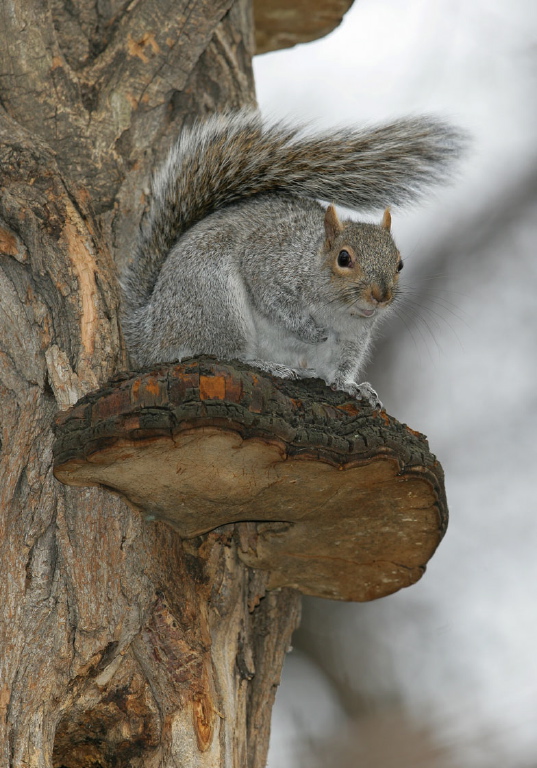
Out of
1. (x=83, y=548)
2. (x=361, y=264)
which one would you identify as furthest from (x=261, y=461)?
(x=361, y=264)

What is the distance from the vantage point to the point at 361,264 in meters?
2.36

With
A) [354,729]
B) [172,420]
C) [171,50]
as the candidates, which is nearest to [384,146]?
[171,50]

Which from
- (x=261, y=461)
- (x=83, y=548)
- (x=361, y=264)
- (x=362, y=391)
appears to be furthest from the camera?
(x=361, y=264)

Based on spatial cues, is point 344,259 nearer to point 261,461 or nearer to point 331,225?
point 331,225

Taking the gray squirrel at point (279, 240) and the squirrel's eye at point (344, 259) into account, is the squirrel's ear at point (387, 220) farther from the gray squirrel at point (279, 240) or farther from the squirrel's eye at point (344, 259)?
the squirrel's eye at point (344, 259)

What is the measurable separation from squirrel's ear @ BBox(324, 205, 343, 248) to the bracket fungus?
58 centimetres

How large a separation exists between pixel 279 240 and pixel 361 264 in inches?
9.0

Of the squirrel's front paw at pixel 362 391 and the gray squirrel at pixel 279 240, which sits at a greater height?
the gray squirrel at pixel 279 240

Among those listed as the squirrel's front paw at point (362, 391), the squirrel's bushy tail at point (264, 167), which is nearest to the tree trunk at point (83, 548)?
the squirrel's bushy tail at point (264, 167)

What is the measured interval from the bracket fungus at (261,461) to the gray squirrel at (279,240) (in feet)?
1.30

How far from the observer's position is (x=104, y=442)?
162 centimetres

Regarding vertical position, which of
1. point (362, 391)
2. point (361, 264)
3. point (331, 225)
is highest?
point (331, 225)

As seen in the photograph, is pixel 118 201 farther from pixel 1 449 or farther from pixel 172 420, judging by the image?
pixel 172 420

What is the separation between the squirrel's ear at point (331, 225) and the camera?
2.44 m
